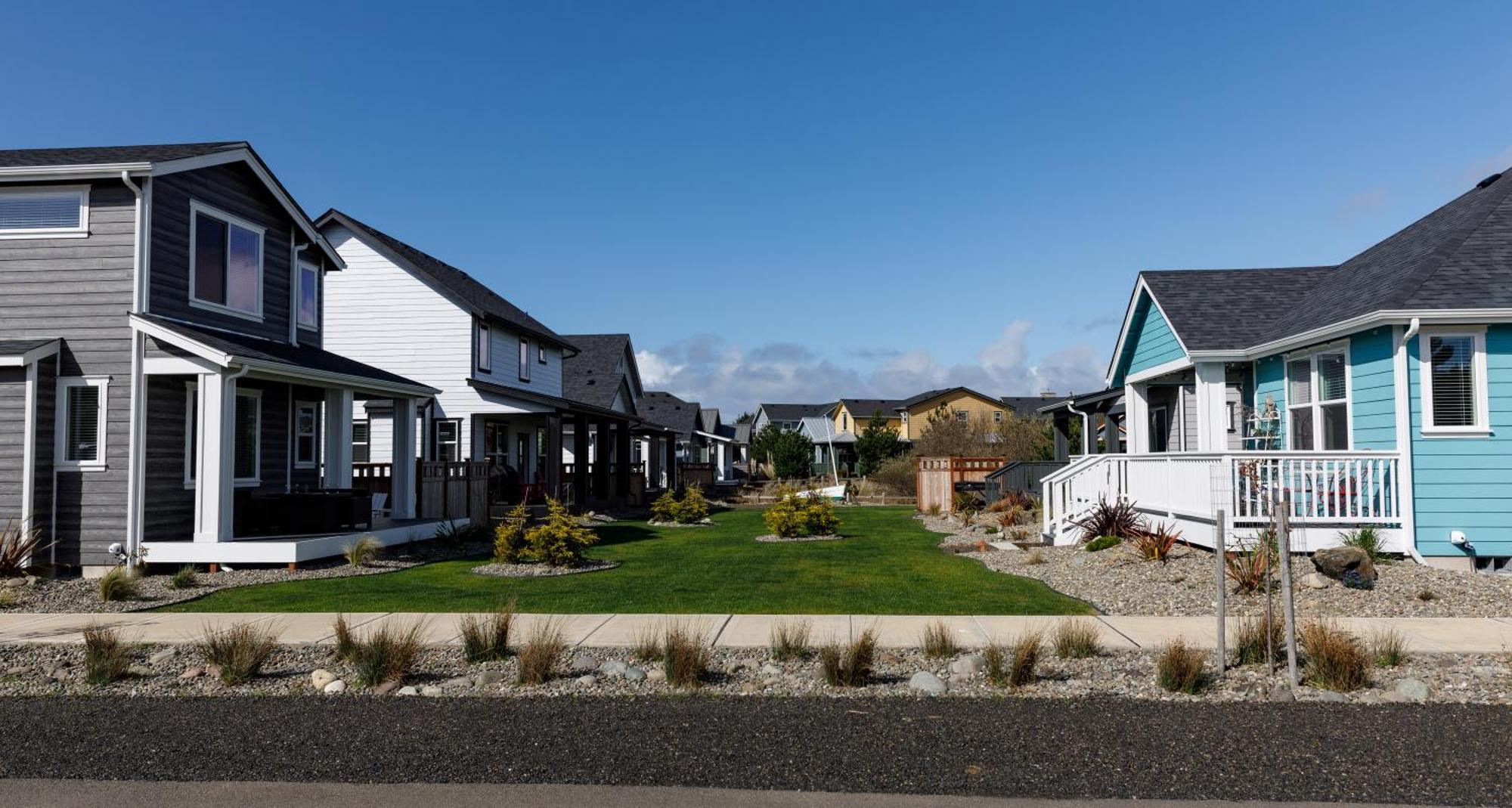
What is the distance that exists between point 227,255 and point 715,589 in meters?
10.5

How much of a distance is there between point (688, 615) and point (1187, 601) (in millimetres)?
5416

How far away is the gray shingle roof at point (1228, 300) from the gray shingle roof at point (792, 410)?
73.8 meters

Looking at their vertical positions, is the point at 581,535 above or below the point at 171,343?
below

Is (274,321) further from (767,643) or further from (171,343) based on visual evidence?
(767,643)

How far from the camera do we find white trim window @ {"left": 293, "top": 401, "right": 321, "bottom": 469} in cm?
1878

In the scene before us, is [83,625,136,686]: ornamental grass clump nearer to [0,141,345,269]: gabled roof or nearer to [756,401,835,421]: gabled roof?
[0,141,345,269]: gabled roof

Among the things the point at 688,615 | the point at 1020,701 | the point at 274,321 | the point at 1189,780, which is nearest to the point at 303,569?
the point at 274,321

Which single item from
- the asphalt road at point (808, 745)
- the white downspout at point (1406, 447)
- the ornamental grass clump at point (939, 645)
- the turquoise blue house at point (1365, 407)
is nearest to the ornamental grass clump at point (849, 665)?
the asphalt road at point (808, 745)

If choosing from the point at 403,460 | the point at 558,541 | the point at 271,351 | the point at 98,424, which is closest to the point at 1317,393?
the point at 558,541

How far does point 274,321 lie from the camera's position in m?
17.9

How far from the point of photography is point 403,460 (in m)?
19.0

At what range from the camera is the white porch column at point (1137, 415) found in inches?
787

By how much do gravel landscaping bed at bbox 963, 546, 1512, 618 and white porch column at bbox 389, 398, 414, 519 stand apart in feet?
38.2

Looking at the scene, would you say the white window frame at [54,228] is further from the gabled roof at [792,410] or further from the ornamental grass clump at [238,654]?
the gabled roof at [792,410]
